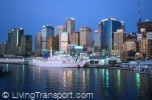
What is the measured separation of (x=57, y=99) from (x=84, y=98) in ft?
12.0

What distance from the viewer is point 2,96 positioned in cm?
4275

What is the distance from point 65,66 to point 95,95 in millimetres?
108185

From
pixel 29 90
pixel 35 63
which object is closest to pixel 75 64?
pixel 35 63

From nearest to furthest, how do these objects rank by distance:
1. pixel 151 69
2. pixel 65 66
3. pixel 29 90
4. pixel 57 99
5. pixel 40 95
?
pixel 57 99 < pixel 40 95 < pixel 29 90 < pixel 151 69 < pixel 65 66

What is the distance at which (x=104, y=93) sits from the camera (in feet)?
153

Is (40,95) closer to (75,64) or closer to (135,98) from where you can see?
(135,98)

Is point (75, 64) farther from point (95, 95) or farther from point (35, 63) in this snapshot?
point (95, 95)

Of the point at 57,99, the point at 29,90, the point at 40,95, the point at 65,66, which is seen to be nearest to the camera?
the point at 57,99

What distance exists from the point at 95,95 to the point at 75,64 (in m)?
109

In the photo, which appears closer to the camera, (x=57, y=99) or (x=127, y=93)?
(x=57, y=99)

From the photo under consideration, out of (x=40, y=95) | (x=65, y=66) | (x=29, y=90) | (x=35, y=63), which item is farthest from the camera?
(x=35, y=63)

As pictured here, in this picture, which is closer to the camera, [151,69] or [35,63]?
[151,69]

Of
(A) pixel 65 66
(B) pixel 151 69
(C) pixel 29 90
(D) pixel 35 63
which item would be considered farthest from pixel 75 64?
(C) pixel 29 90

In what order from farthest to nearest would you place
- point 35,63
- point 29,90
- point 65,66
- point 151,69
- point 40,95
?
point 35,63, point 65,66, point 151,69, point 29,90, point 40,95
